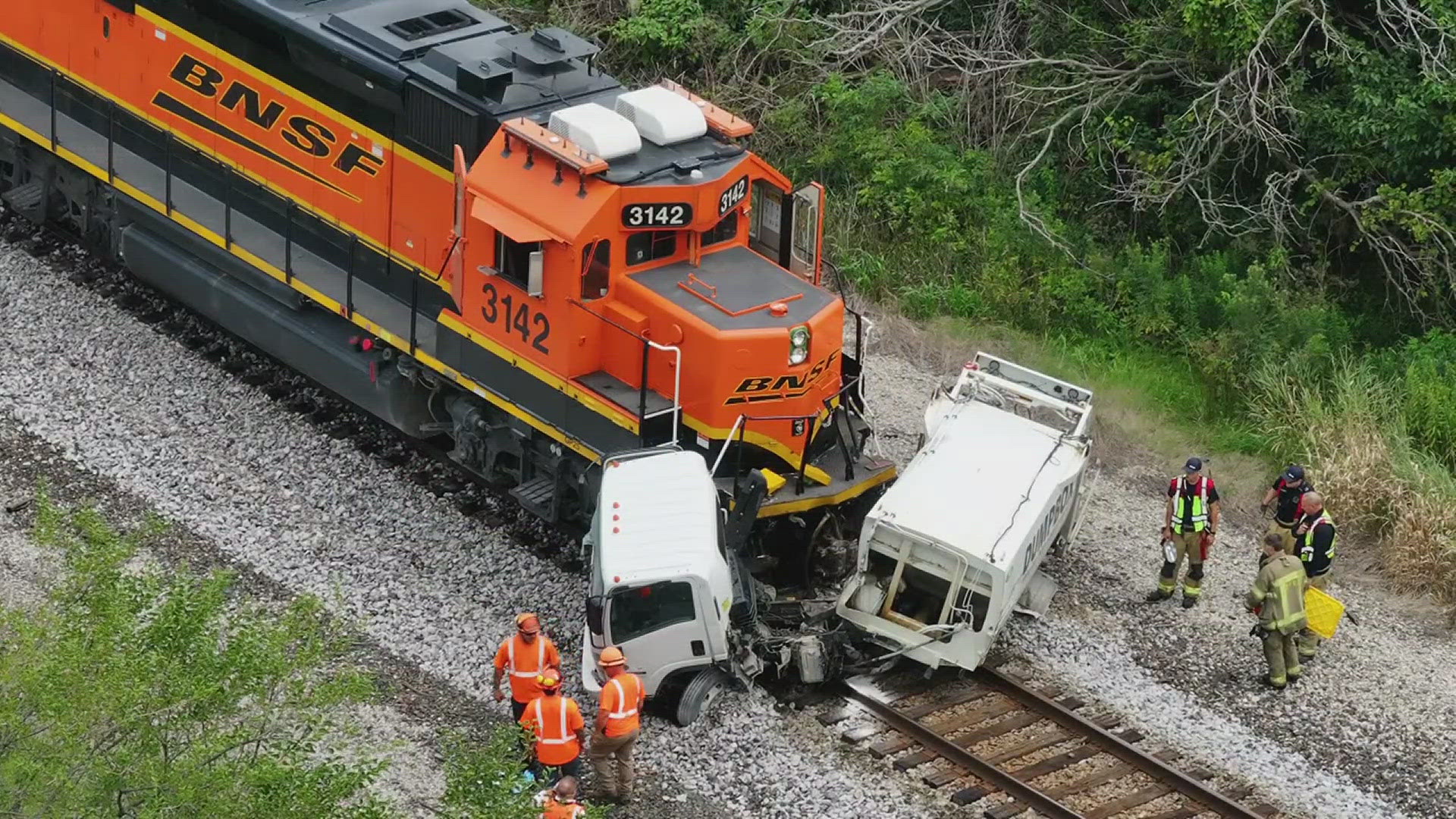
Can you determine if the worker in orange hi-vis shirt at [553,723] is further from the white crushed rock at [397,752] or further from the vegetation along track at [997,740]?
the vegetation along track at [997,740]

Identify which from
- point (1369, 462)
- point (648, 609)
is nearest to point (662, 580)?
point (648, 609)

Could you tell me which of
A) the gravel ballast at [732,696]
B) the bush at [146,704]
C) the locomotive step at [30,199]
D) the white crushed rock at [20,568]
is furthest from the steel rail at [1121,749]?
the locomotive step at [30,199]

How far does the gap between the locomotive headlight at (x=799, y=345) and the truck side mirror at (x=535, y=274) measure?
5.63ft

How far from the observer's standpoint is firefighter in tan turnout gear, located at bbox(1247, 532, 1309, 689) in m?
12.6

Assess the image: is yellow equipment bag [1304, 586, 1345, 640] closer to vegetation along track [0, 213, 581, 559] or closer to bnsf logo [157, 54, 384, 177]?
vegetation along track [0, 213, 581, 559]

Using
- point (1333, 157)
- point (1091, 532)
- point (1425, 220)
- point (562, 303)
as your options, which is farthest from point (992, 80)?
point (562, 303)

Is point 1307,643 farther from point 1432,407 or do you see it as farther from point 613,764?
point 613,764

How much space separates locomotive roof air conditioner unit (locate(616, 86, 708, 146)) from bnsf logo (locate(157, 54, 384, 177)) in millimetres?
2239

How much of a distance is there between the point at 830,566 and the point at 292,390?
5028mm

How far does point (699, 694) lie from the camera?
38.9 feet

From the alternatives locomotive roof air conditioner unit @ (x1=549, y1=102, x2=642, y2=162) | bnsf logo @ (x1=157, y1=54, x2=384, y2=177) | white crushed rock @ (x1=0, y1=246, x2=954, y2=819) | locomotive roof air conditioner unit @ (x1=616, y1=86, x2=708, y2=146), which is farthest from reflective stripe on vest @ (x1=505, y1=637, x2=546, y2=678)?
bnsf logo @ (x1=157, y1=54, x2=384, y2=177)

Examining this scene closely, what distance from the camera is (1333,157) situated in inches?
694

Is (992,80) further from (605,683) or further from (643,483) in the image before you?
(605,683)

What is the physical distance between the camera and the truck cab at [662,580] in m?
11.5
